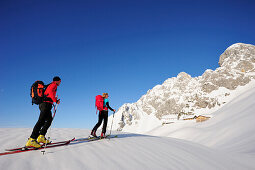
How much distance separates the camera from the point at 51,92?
4.89 metres

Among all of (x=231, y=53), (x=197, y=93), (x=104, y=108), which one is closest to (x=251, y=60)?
(x=231, y=53)

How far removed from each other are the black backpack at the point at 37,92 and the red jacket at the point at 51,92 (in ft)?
0.40

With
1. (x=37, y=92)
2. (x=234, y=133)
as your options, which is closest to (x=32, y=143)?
(x=37, y=92)

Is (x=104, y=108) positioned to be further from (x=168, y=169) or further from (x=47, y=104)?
(x=168, y=169)

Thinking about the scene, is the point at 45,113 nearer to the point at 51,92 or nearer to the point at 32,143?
the point at 51,92

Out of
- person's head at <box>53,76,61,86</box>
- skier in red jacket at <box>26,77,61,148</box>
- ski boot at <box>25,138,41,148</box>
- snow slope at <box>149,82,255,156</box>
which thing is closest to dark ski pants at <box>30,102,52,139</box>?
skier in red jacket at <box>26,77,61,148</box>

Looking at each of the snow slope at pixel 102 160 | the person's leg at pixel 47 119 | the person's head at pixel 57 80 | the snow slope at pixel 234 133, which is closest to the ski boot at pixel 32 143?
the snow slope at pixel 102 160

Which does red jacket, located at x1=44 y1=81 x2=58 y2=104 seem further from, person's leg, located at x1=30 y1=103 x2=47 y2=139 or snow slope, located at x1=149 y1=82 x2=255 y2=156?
snow slope, located at x1=149 y1=82 x2=255 y2=156

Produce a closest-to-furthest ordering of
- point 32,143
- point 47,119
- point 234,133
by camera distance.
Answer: point 32,143 → point 47,119 → point 234,133

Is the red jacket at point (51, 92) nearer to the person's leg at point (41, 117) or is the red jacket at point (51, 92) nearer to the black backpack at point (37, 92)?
the black backpack at point (37, 92)

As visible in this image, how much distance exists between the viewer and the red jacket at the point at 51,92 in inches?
191

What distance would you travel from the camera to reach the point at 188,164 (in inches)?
187

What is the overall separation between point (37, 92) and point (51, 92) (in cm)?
39

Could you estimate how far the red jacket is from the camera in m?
4.85
